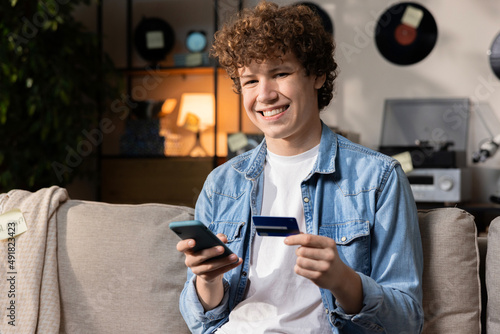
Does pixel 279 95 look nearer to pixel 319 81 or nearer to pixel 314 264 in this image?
pixel 319 81

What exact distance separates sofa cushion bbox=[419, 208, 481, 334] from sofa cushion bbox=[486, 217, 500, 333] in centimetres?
2

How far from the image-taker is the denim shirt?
44.3 inches

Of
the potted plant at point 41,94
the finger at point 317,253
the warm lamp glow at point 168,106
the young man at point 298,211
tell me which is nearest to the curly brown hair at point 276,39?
the young man at point 298,211

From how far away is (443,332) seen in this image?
4.35 feet

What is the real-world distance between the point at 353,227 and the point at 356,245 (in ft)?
0.13

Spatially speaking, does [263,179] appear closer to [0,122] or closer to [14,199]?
[14,199]

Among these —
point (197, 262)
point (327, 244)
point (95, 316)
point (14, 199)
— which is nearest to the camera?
point (327, 244)

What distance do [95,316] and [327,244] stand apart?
864mm

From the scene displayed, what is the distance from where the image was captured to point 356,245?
3.90 feet

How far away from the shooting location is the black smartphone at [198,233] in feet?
3.27

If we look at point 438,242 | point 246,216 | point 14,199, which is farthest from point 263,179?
point 14,199

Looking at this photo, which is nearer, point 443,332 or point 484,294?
point 443,332

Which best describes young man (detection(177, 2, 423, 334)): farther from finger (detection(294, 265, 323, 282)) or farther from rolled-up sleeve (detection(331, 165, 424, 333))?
finger (detection(294, 265, 323, 282))

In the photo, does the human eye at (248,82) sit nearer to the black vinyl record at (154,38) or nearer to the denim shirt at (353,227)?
the denim shirt at (353,227)
